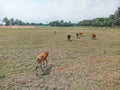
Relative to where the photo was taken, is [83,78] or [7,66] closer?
[83,78]

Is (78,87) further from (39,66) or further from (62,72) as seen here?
(39,66)

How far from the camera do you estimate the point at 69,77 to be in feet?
33.1

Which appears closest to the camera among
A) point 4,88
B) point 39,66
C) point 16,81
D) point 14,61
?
point 4,88

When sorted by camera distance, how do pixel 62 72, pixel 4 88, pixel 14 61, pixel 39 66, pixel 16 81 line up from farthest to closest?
1. pixel 14 61
2. pixel 39 66
3. pixel 62 72
4. pixel 16 81
5. pixel 4 88

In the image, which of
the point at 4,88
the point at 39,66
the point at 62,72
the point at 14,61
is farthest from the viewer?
the point at 14,61

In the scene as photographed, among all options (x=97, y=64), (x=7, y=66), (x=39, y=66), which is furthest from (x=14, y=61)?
(x=97, y=64)

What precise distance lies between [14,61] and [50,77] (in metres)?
4.14

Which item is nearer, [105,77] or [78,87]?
[78,87]

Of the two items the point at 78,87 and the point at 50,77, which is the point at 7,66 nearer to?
the point at 50,77

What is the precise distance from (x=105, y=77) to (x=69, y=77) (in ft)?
4.99

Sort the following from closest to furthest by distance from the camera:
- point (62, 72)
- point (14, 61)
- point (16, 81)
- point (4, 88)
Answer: point (4, 88) < point (16, 81) < point (62, 72) < point (14, 61)

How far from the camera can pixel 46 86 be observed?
9.00 metres

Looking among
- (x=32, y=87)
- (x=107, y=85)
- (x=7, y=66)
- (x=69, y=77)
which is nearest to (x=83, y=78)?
(x=69, y=77)

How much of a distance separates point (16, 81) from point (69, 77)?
223cm
